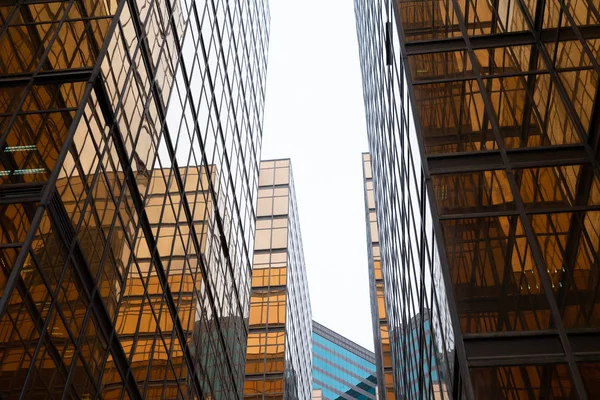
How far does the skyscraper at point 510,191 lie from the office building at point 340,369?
116 meters

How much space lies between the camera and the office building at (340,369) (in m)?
136

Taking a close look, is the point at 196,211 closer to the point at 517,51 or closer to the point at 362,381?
the point at 517,51

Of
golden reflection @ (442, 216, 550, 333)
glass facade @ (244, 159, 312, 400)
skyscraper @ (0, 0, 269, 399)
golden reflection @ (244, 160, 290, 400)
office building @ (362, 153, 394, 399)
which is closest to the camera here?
golden reflection @ (442, 216, 550, 333)

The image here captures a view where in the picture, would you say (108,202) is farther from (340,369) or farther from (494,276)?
(340,369)

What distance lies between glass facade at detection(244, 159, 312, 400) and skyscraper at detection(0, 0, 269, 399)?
2268 centimetres

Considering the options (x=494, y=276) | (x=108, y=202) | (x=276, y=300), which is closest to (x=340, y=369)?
(x=276, y=300)

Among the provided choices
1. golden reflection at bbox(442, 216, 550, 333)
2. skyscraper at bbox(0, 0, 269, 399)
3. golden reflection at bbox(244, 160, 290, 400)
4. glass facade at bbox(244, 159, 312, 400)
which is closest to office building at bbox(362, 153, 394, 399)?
glass facade at bbox(244, 159, 312, 400)

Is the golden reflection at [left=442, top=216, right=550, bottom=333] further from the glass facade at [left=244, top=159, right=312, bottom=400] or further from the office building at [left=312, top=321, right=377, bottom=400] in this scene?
the office building at [left=312, top=321, right=377, bottom=400]

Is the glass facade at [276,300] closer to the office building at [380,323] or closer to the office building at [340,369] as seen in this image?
the office building at [380,323]

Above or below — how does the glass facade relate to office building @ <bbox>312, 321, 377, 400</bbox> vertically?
below

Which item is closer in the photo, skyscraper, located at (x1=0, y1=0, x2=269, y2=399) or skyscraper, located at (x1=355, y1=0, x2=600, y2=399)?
skyscraper, located at (x1=355, y1=0, x2=600, y2=399)

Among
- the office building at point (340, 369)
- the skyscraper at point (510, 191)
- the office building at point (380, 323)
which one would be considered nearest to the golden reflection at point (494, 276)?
the skyscraper at point (510, 191)

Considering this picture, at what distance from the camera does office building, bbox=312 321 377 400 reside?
136m

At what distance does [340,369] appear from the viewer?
141625 mm
